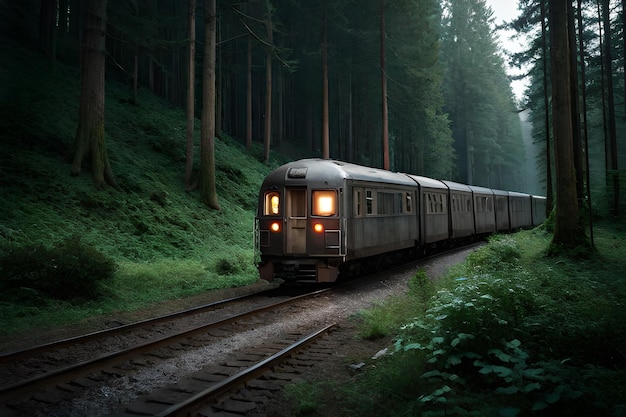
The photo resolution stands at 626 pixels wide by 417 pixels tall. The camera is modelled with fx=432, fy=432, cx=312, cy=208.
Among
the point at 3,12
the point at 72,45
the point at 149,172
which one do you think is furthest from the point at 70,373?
the point at 72,45

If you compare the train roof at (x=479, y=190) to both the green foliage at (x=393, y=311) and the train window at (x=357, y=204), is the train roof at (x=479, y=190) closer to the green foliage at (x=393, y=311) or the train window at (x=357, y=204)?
the train window at (x=357, y=204)

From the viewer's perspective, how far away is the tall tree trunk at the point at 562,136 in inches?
472

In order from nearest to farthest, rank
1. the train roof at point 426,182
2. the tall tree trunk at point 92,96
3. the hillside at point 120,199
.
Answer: the hillside at point 120,199
the tall tree trunk at point 92,96
the train roof at point 426,182

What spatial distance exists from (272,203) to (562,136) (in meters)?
8.41

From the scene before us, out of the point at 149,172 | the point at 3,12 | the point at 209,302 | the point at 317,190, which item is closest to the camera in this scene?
the point at 209,302

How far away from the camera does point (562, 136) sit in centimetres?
1227

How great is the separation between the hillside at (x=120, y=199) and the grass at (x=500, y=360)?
21.8ft

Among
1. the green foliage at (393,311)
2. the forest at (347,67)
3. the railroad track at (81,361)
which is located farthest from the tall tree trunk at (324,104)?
the railroad track at (81,361)

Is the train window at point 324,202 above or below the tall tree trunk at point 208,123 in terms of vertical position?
below

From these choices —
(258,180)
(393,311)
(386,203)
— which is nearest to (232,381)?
(393,311)

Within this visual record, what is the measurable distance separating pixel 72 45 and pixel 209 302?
101 feet

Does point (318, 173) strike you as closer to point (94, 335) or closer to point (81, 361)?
point (94, 335)

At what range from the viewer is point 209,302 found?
9.73 metres

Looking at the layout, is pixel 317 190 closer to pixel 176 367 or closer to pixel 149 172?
pixel 176 367
